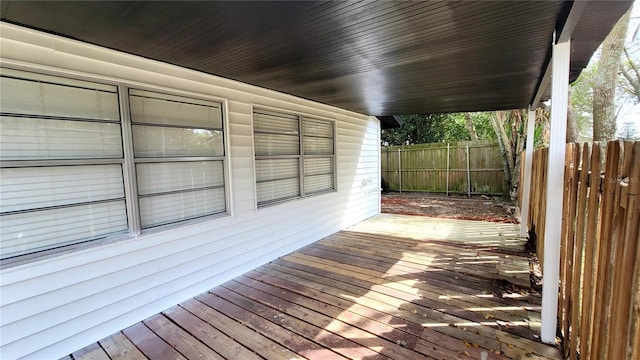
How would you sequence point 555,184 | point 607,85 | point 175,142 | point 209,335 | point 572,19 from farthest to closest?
point 607,85, point 175,142, point 209,335, point 555,184, point 572,19

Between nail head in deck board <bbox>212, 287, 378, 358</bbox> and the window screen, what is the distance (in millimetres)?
1332

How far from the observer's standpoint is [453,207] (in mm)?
8109

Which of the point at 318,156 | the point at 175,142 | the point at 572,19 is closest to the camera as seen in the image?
the point at 572,19

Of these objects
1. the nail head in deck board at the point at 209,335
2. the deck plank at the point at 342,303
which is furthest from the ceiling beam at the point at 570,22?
the nail head in deck board at the point at 209,335

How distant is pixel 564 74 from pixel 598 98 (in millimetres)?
5343

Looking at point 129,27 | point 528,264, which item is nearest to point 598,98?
point 528,264

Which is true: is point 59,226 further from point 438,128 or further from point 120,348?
point 438,128

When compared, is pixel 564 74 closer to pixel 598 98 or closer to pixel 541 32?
pixel 541 32

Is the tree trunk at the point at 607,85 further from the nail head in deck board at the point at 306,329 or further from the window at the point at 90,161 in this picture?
the window at the point at 90,161

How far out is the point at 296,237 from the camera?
14.9 ft

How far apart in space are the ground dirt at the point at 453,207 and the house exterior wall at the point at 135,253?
4112mm

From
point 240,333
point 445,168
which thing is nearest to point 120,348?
point 240,333

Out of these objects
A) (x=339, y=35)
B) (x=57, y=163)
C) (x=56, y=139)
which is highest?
(x=339, y=35)

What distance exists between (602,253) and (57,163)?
358cm
